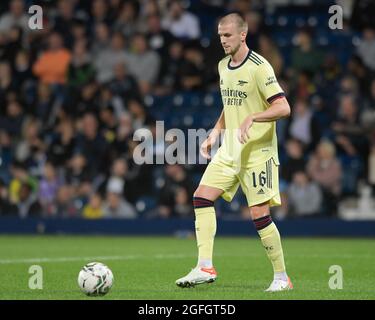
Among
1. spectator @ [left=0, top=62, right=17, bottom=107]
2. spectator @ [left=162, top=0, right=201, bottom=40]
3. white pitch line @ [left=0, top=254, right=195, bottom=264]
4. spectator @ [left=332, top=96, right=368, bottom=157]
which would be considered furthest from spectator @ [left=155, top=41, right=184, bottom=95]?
white pitch line @ [left=0, top=254, right=195, bottom=264]

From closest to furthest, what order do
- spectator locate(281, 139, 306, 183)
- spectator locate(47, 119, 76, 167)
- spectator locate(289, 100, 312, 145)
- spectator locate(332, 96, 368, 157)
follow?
Answer: spectator locate(281, 139, 306, 183) → spectator locate(332, 96, 368, 157) → spectator locate(289, 100, 312, 145) → spectator locate(47, 119, 76, 167)

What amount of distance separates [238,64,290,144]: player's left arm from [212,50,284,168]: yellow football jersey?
0.04 feet

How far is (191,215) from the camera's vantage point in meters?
16.8

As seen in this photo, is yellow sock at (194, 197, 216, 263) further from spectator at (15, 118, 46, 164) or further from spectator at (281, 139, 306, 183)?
spectator at (15, 118, 46, 164)

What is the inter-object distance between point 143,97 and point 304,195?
13.2 feet

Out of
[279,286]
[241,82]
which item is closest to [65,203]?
[241,82]

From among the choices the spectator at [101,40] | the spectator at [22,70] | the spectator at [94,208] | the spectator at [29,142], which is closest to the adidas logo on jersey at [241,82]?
the spectator at [94,208]

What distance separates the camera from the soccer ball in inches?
311

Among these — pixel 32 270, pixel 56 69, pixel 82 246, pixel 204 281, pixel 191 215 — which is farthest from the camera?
pixel 56 69

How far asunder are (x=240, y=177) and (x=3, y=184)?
9969 mm

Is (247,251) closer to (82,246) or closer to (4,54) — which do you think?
(82,246)

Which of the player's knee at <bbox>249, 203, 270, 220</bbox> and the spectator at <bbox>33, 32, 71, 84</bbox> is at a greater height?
the spectator at <bbox>33, 32, 71, 84</bbox>
